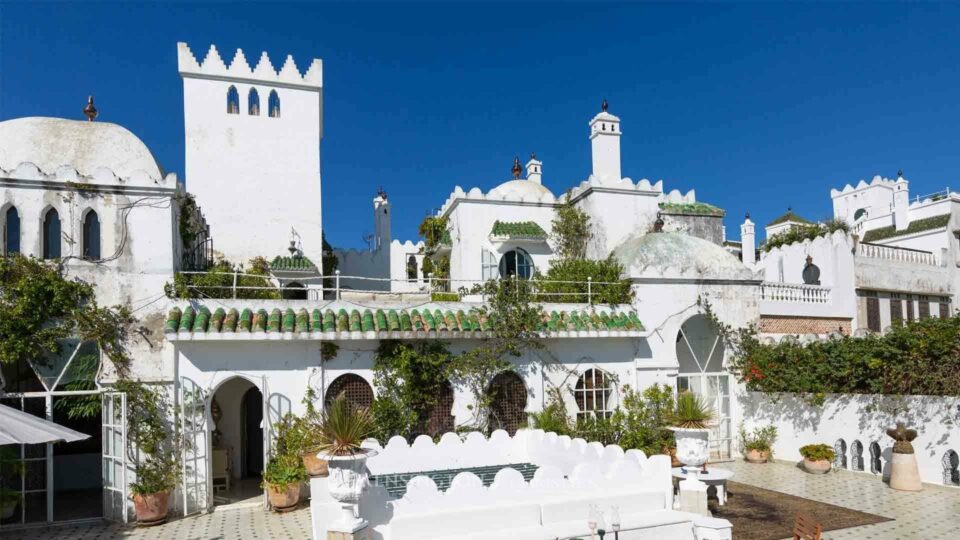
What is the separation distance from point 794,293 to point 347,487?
16173 millimetres

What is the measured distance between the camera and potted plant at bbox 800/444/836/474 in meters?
14.4

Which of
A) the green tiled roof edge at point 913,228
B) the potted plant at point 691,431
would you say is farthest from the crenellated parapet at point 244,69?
the green tiled roof edge at point 913,228

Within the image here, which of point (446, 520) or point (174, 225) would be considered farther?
point (174, 225)

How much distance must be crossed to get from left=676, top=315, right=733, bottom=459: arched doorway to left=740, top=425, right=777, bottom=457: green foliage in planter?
1.17ft

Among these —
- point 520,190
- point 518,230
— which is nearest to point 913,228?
point 520,190

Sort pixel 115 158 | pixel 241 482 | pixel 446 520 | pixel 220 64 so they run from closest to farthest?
pixel 446 520 < pixel 115 158 < pixel 241 482 < pixel 220 64

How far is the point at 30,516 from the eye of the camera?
1194cm

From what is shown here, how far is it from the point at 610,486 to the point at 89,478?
44.5 ft

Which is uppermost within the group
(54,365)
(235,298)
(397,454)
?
(235,298)

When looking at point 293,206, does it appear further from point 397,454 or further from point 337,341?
point 397,454

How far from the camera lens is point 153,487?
37.6 ft

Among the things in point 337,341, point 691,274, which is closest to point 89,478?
point 337,341

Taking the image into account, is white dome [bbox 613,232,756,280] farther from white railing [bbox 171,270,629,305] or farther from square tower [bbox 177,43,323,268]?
square tower [bbox 177,43,323,268]

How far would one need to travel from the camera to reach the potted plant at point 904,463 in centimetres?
1266
